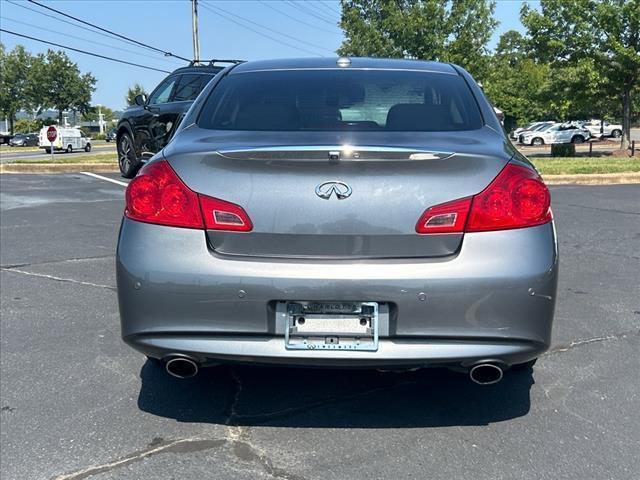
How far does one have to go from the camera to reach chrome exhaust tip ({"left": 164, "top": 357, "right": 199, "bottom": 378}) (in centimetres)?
271

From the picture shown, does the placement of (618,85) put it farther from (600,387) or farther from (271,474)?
(271,474)

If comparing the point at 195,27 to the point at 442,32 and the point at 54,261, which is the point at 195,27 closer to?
the point at 442,32

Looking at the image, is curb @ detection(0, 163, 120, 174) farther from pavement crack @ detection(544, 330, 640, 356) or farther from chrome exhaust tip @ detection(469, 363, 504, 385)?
chrome exhaust tip @ detection(469, 363, 504, 385)

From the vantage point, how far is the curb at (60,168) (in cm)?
1839

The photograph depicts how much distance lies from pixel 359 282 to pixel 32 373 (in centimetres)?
220

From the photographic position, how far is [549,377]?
3.58 meters

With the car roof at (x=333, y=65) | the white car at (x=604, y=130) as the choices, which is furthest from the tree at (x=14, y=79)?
the car roof at (x=333, y=65)

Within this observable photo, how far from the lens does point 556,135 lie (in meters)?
40.1

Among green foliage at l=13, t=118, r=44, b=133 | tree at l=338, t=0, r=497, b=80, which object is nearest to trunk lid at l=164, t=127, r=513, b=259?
tree at l=338, t=0, r=497, b=80

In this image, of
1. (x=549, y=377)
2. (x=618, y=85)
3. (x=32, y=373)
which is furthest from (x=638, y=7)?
(x=32, y=373)

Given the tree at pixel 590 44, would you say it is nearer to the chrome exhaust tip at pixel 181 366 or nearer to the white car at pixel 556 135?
the white car at pixel 556 135

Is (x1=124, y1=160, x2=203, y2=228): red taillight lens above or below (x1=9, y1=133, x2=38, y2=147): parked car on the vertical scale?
above

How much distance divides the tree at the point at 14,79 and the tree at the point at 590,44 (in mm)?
59880

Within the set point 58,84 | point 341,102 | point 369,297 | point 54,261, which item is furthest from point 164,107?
point 58,84
